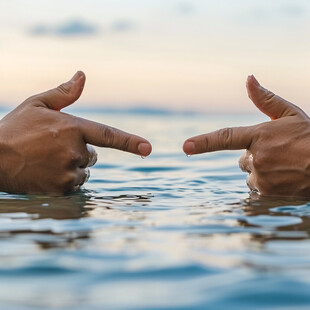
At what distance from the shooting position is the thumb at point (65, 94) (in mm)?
3812

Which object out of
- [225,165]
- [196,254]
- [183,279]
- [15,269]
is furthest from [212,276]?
[225,165]

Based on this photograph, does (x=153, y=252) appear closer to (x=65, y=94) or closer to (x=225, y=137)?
(x=225, y=137)

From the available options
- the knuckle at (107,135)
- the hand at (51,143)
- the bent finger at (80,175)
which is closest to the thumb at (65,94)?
the hand at (51,143)

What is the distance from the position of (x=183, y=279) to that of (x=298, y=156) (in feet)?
6.24

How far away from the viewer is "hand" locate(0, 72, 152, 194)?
11.8 feet

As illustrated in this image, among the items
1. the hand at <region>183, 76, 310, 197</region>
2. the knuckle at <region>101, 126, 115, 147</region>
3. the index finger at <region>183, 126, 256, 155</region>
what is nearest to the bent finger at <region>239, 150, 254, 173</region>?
the hand at <region>183, 76, 310, 197</region>

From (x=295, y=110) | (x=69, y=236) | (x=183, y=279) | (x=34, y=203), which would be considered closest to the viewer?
(x=183, y=279)

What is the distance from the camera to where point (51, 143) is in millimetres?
3600

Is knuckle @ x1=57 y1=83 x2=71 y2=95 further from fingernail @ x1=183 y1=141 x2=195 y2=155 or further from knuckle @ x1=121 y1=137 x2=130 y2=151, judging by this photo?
fingernail @ x1=183 y1=141 x2=195 y2=155

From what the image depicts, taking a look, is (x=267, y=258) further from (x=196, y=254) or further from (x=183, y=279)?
(x=183, y=279)

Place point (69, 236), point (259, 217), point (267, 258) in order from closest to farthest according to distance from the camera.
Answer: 1. point (267, 258)
2. point (69, 236)
3. point (259, 217)

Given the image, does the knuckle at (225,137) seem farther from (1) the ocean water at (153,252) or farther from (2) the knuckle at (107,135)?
(2) the knuckle at (107,135)

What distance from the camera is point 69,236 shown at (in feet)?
8.48

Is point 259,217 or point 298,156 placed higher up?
point 298,156
